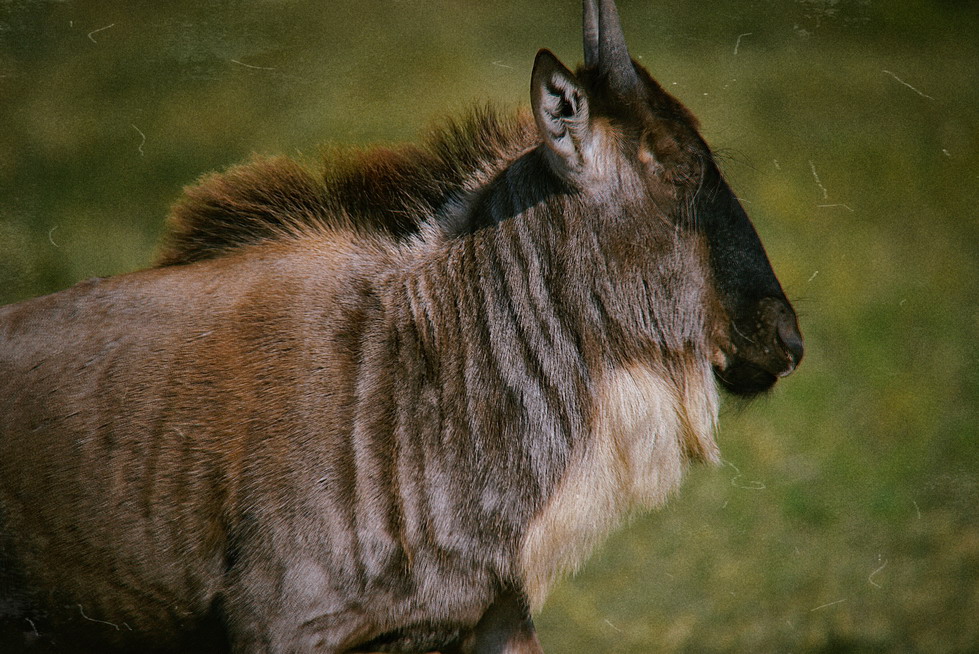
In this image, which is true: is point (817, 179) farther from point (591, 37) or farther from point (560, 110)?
point (560, 110)

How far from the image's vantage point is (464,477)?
8.82ft

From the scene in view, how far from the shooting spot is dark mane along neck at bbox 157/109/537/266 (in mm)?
3008

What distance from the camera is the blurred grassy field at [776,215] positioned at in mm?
4277

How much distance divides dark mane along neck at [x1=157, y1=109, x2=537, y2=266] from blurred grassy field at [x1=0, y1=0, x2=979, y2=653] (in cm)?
127

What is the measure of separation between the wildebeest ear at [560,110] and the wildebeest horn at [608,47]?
0.56ft

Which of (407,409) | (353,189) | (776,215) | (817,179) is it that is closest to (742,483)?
(776,215)

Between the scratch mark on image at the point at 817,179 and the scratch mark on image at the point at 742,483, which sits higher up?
the scratch mark on image at the point at 817,179

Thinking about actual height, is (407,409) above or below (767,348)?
above

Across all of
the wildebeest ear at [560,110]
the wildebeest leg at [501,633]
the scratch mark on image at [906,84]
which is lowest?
the wildebeest leg at [501,633]

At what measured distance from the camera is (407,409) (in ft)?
8.86

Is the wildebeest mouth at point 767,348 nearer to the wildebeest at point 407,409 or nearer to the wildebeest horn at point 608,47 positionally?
the wildebeest at point 407,409

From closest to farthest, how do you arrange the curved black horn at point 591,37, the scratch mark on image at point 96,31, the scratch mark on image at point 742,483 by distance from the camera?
the curved black horn at point 591,37 < the scratch mark on image at point 96,31 < the scratch mark on image at point 742,483

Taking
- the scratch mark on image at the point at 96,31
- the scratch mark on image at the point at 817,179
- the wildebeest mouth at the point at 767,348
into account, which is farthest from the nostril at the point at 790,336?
the scratch mark on image at the point at 96,31

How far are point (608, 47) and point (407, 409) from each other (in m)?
1.28
